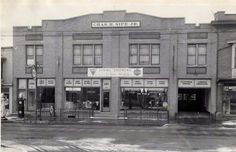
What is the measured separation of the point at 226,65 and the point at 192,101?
2.51 metres

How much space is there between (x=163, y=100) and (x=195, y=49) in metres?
1.40

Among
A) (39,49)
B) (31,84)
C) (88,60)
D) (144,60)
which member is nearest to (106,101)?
(88,60)

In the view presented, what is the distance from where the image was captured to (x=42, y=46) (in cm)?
810

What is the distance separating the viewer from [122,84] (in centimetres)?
832

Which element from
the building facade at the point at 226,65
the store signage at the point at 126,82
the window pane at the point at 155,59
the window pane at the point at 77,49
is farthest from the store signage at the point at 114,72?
the building facade at the point at 226,65

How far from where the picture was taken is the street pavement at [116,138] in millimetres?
6918

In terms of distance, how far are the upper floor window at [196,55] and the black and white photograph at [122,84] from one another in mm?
23

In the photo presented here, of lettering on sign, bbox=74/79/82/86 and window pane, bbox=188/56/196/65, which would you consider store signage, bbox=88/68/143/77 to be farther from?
window pane, bbox=188/56/196/65

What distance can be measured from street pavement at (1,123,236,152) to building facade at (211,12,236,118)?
67 centimetres

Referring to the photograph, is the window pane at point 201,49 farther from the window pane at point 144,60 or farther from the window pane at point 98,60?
the window pane at point 98,60

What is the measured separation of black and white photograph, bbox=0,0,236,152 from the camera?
7.57 metres

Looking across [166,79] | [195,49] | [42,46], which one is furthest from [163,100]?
[42,46]

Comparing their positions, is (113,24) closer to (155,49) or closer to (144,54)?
(144,54)

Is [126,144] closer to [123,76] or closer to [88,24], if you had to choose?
[123,76]
